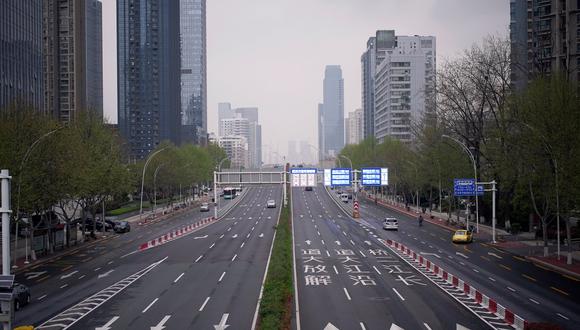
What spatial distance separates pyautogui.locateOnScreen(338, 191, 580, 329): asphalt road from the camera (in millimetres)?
28750

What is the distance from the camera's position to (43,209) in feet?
175

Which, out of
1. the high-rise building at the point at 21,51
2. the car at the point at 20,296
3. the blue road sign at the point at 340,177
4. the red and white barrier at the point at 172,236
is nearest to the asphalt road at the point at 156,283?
the car at the point at 20,296

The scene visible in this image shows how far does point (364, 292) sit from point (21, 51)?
87.7m

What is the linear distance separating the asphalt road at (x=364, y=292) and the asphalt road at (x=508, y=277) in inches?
119

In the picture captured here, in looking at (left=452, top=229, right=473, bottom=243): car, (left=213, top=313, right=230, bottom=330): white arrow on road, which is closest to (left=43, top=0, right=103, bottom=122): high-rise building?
(left=452, top=229, right=473, bottom=243): car

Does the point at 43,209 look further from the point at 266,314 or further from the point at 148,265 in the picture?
the point at 266,314

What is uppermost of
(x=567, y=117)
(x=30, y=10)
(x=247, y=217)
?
(x=30, y=10)

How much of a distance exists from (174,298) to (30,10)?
91651 millimetres

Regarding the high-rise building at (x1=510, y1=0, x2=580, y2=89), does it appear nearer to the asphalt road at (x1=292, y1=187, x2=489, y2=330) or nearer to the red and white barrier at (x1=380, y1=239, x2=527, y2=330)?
the asphalt road at (x1=292, y1=187, x2=489, y2=330)

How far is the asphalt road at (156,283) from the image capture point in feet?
90.1

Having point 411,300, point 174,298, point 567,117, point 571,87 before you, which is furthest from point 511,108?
point 174,298

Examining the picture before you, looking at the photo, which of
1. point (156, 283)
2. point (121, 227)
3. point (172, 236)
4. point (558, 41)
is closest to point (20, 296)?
point (156, 283)

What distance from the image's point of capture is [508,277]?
129 feet

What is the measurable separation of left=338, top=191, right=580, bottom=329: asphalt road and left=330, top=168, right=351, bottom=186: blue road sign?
23.8 feet
